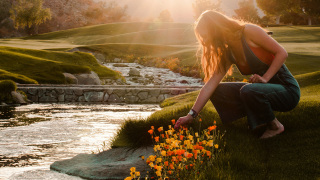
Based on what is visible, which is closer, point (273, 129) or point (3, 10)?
point (273, 129)

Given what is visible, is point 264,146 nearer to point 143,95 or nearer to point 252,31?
point 252,31

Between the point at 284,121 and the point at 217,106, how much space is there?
115cm

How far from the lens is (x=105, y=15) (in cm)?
11550

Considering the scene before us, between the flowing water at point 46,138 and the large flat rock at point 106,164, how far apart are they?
187mm

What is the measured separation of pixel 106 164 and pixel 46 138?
295cm

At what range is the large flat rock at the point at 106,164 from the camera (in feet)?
16.0

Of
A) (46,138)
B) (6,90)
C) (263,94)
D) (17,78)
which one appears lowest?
(17,78)

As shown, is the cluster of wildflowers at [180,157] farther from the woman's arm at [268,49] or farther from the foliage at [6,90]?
the foliage at [6,90]

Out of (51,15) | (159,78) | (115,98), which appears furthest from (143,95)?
(51,15)

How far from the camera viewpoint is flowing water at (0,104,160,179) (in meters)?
5.32

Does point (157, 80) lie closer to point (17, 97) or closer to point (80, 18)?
point (17, 97)

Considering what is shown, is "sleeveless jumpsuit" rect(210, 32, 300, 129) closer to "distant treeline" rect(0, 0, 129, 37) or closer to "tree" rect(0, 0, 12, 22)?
"distant treeline" rect(0, 0, 129, 37)

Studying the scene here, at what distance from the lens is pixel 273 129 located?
16.9ft

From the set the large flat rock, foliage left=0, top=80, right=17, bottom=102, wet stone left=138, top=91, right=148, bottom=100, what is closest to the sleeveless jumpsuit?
the large flat rock
